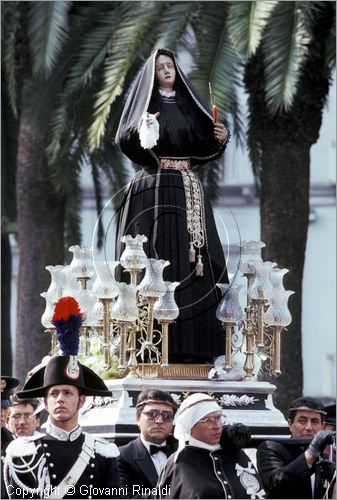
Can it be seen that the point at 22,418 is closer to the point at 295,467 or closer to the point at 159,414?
the point at 159,414

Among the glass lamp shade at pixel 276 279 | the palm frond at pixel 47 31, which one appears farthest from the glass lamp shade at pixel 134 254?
the palm frond at pixel 47 31

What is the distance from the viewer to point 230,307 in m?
15.7

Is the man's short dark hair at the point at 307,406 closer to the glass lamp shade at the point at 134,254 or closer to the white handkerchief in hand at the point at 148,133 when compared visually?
the glass lamp shade at the point at 134,254

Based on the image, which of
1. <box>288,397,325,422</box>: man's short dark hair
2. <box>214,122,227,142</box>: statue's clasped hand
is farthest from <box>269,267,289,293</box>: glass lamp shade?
<box>214,122,227,142</box>: statue's clasped hand

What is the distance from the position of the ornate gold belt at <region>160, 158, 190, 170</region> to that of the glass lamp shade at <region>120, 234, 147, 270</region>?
83 centimetres

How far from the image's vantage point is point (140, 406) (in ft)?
47.1

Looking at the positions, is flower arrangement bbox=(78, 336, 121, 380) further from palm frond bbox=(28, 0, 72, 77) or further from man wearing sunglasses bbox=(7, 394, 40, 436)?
palm frond bbox=(28, 0, 72, 77)

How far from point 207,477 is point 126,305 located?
2.24 m

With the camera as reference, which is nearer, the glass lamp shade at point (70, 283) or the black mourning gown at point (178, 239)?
the black mourning gown at point (178, 239)

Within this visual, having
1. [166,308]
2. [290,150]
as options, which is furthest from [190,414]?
[290,150]

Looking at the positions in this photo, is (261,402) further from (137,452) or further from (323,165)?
(323,165)

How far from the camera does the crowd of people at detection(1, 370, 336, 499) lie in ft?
44.4

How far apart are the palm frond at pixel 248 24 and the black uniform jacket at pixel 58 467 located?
395 inches

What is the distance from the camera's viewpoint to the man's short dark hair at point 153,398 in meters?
14.2
